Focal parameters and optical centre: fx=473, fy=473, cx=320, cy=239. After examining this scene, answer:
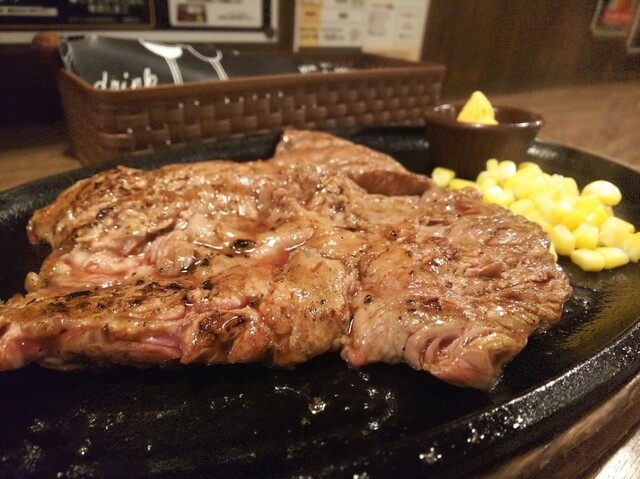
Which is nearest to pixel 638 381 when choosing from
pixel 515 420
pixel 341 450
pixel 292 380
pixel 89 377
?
pixel 515 420

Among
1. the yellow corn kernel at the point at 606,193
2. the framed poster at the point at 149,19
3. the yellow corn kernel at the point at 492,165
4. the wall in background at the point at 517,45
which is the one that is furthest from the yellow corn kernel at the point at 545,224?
the wall in background at the point at 517,45

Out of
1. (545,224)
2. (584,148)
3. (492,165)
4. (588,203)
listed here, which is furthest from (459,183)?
(584,148)

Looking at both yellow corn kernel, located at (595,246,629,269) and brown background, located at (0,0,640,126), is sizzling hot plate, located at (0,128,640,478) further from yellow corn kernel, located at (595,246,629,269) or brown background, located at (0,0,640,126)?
brown background, located at (0,0,640,126)

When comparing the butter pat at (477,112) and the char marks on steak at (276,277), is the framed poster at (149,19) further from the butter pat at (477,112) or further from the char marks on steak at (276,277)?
the butter pat at (477,112)

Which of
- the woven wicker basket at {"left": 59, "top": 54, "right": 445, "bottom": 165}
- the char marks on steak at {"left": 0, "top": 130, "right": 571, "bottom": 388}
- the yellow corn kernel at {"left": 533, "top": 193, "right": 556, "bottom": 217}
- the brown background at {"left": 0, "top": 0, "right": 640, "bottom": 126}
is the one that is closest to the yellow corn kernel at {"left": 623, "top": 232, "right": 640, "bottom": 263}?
the yellow corn kernel at {"left": 533, "top": 193, "right": 556, "bottom": 217}

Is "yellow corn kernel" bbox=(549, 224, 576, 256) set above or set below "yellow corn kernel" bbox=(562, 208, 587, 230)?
below

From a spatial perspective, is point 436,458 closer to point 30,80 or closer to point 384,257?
point 384,257
